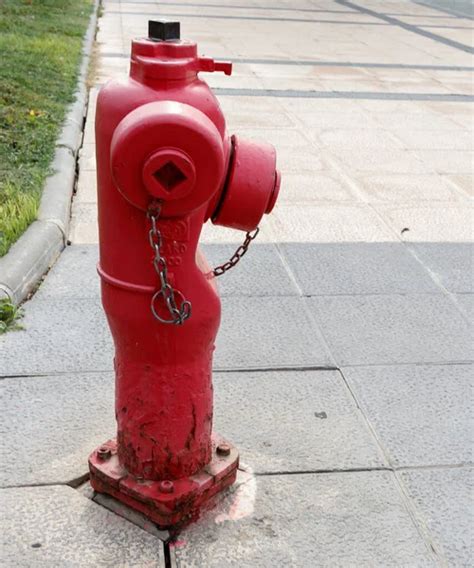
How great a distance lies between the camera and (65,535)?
7.13 feet

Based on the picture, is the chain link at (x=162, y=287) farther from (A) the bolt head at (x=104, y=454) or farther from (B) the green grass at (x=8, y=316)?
(B) the green grass at (x=8, y=316)

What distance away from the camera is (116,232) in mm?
1960

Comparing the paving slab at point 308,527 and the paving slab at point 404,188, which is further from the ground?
the paving slab at point 404,188

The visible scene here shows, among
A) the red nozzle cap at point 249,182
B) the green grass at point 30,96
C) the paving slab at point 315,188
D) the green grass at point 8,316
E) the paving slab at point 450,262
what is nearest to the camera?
the red nozzle cap at point 249,182

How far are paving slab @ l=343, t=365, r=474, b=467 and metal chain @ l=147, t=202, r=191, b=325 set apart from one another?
1.03m

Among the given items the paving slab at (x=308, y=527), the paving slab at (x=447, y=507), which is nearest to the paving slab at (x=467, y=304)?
the paving slab at (x=447, y=507)

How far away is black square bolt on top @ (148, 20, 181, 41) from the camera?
6.17 feet

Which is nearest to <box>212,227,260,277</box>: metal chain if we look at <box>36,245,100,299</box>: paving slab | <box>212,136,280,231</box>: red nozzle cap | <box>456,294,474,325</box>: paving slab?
<box>212,136,280,231</box>: red nozzle cap

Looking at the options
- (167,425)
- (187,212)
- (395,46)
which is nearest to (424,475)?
(167,425)

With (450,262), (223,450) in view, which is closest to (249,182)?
(223,450)

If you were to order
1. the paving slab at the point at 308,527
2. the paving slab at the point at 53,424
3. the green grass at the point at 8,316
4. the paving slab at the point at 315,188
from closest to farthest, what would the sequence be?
the paving slab at the point at 308,527 < the paving slab at the point at 53,424 < the green grass at the point at 8,316 < the paving slab at the point at 315,188

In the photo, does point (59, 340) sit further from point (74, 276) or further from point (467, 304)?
point (467, 304)

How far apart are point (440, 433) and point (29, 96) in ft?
17.1

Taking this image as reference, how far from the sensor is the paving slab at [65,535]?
2.09 meters
